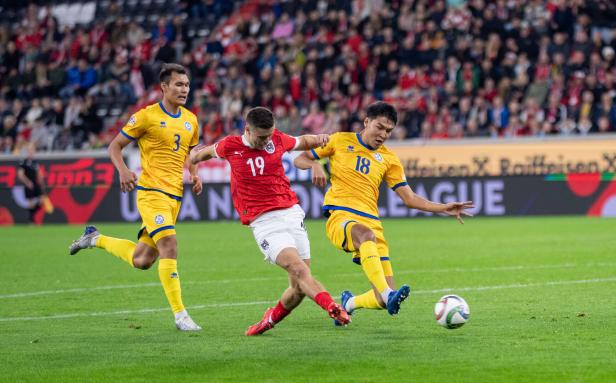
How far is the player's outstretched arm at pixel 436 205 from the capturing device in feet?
28.9

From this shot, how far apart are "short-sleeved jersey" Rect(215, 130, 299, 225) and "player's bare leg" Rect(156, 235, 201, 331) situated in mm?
1091

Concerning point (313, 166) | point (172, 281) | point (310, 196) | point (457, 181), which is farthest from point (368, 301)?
point (310, 196)

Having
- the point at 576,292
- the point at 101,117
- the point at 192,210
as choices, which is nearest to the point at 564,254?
the point at 576,292

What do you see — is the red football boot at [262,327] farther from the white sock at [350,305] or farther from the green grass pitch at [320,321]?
the white sock at [350,305]

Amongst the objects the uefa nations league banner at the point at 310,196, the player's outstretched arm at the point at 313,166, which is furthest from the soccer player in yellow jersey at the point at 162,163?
the uefa nations league banner at the point at 310,196

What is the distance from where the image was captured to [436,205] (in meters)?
Result: 9.16

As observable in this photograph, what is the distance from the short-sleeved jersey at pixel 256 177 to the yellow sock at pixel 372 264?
706mm

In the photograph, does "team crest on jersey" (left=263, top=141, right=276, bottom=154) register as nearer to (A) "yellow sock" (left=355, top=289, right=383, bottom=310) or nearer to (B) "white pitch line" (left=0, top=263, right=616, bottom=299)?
(A) "yellow sock" (left=355, top=289, right=383, bottom=310)

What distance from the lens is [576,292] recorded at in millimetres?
10945

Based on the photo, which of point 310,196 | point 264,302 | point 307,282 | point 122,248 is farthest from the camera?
point 310,196

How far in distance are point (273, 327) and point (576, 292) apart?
359 cm

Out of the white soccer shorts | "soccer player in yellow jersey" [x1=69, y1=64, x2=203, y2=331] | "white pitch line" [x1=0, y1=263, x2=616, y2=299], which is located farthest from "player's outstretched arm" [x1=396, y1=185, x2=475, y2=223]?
"white pitch line" [x1=0, y1=263, x2=616, y2=299]

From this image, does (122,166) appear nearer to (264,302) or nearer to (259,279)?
(264,302)

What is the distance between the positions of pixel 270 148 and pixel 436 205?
1.55m
